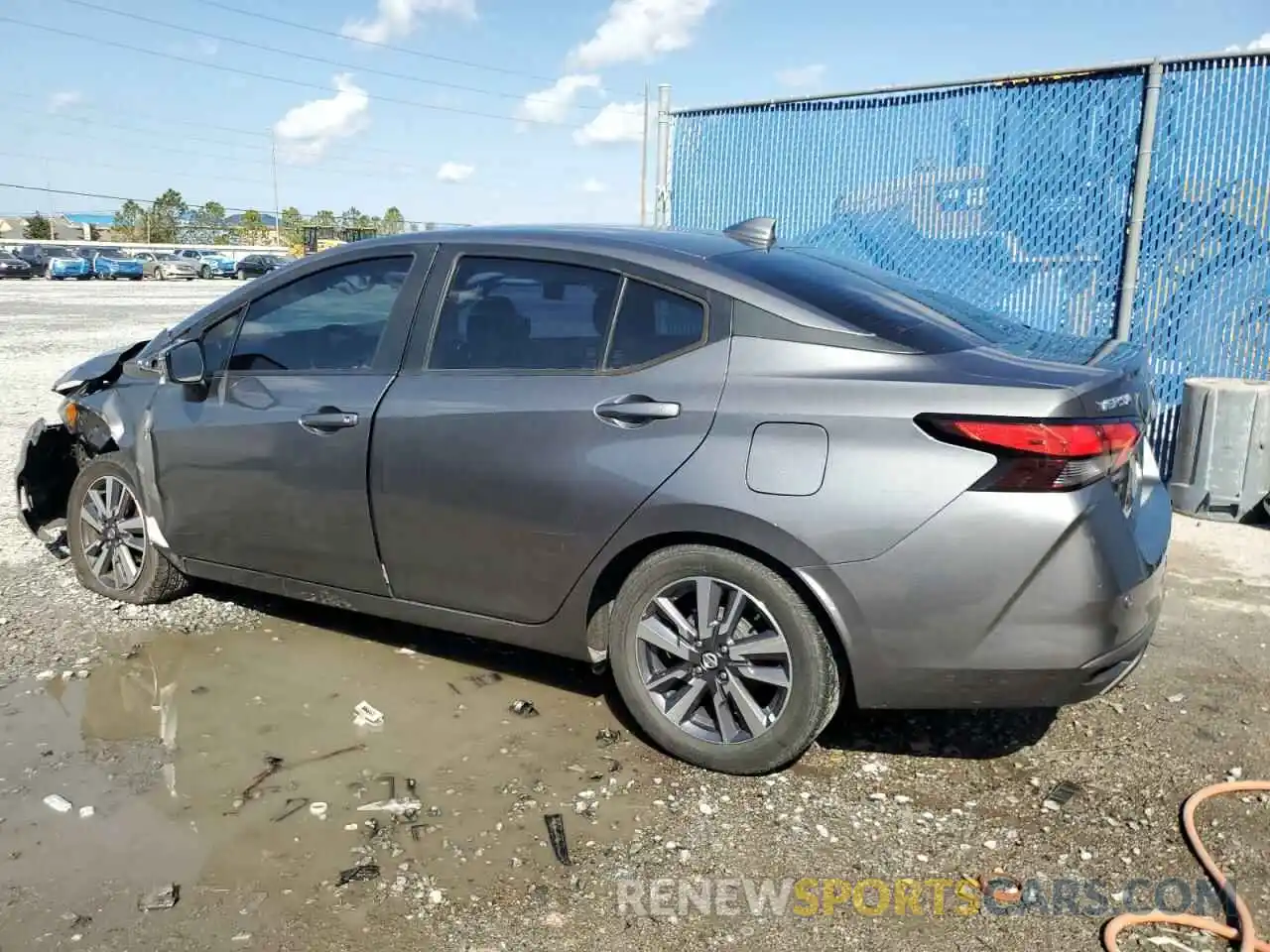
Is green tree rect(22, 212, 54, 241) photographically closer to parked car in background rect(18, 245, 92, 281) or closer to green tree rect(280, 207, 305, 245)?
green tree rect(280, 207, 305, 245)

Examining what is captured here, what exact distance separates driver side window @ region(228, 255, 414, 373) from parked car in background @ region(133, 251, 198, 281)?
48.8m

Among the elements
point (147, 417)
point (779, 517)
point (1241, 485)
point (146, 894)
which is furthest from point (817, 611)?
point (1241, 485)

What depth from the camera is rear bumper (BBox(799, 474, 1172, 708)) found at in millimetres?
2896

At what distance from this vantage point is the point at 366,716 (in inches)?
153

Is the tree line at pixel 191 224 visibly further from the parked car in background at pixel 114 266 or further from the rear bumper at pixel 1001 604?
the rear bumper at pixel 1001 604

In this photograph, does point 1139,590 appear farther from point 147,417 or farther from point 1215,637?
point 147,417

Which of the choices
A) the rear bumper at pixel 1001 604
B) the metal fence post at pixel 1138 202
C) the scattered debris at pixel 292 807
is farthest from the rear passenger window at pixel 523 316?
the metal fence post at pixel 1138 202

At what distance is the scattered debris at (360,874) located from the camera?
9.52ft

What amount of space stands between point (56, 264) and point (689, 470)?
48.1 metres

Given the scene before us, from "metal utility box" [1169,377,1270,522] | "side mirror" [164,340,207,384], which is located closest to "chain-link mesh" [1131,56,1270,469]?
"metal utility box" [1169,377,1270,522]

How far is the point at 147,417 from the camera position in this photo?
457 centimetres

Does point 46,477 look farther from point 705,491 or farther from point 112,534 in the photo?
point 705,491

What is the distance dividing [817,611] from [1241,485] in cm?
465

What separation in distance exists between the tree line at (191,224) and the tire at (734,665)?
65.9 metres
